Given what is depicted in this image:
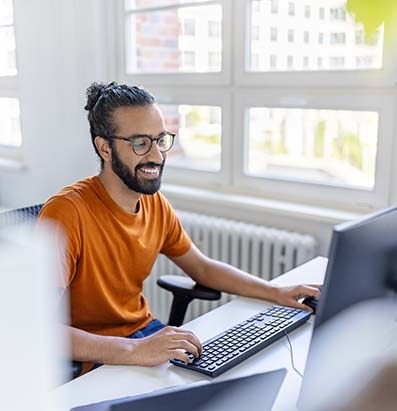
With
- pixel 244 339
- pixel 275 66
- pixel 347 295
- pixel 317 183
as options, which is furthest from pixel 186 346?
pixel 275 66

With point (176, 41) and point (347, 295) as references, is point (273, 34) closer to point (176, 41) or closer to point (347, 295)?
point (176, 41)

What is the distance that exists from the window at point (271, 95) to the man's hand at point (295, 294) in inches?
30.9

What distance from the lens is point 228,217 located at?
8.43 feet

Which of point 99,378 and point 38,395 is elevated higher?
point 38,395

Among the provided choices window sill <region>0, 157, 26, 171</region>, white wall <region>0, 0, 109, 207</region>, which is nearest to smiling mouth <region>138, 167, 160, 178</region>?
white wall <region>0, 0, 109, 207</region>

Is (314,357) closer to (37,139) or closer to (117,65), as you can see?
(117,65)

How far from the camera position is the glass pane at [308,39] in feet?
7.22

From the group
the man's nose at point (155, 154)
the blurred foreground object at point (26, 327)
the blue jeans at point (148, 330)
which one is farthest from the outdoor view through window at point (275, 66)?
the blurred foreground object at point (26, 327)

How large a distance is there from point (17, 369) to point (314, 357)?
0.74 metres

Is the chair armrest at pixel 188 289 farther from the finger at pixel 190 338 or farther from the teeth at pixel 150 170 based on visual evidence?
the finger at pixel 190 338

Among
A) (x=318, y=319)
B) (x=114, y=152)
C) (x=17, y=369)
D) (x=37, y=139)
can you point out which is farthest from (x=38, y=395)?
(x=37, y=139)

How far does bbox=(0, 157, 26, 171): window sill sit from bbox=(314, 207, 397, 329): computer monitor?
2.74m

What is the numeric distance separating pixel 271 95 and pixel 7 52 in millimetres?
1910

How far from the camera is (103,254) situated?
1593mm
